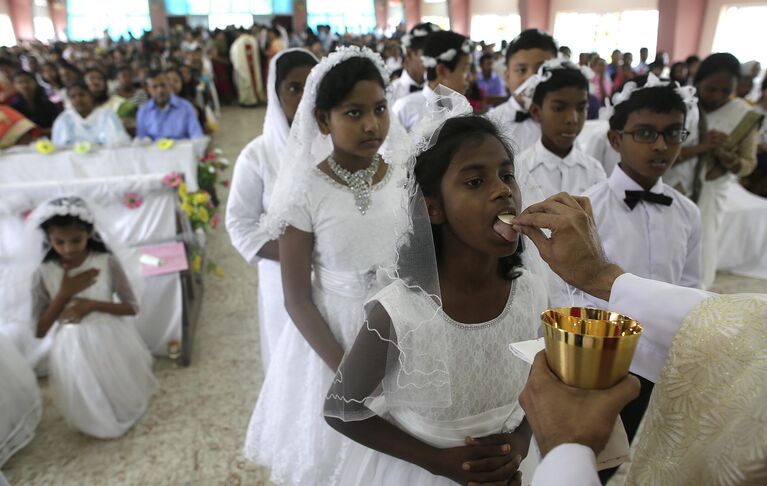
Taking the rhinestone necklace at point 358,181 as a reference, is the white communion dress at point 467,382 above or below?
below

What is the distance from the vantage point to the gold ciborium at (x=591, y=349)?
60 cm

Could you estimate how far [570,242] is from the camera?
851 millimetres

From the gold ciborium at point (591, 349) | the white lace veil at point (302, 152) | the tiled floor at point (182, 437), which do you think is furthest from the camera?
the tiled floor at point (182, 437)

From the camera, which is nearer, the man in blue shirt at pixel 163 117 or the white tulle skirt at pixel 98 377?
the white tulle skirt at pixel 98 377

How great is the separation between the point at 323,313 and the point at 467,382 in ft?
1.82

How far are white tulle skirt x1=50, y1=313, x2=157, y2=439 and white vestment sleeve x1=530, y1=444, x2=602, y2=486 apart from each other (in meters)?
2.24

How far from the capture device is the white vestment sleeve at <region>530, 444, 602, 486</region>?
0.61 metres

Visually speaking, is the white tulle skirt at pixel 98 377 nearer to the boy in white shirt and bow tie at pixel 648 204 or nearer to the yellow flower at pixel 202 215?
the yellow flower at pixel 202 215

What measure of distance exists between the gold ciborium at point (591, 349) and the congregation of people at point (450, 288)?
0.06 ft

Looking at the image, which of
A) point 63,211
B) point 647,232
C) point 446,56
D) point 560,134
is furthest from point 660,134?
point 63,211

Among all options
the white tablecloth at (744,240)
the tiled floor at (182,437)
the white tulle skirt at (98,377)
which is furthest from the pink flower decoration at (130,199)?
the white tablecloth at (744,240)

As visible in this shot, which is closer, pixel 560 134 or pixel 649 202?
pixel 649 202

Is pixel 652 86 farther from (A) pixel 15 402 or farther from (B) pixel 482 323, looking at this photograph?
(A) pixel 15 402

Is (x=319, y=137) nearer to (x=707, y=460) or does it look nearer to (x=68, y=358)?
(x=707, y=460)
